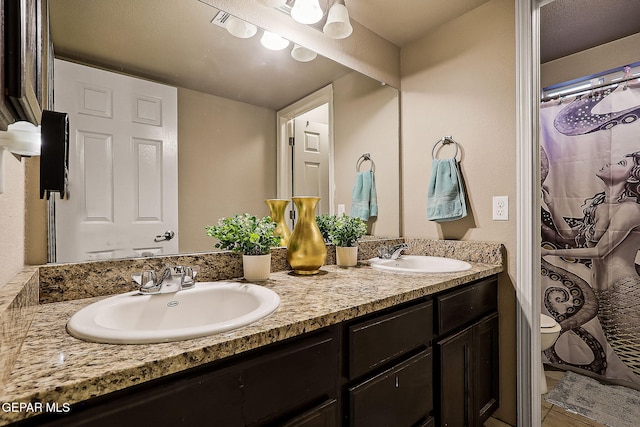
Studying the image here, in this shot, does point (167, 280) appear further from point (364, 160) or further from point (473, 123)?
point (473, 123)

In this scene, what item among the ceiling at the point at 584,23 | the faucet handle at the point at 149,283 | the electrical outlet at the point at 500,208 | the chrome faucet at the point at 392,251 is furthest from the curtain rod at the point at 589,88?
the faucet handle at the point at 149,283

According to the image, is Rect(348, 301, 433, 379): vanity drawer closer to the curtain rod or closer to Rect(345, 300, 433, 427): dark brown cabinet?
Rect(345, 300, 433, 427): dark brown cabinet

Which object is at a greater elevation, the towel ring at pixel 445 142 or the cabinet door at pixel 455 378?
the towel ring at pixel 445 142

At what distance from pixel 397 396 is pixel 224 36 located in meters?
1.52

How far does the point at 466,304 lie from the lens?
1335mm

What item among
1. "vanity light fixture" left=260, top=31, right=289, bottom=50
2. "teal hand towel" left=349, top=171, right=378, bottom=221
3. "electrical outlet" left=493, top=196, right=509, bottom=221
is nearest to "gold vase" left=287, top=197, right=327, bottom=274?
"teal hand towel" left=349, top=171, right=378, bottom=221

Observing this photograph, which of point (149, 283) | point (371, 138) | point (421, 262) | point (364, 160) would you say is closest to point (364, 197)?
point (364, 160)

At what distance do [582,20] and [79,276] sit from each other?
2846mm

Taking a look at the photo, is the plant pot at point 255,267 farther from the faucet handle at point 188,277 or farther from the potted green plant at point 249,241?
the faucet handle at point 188,277

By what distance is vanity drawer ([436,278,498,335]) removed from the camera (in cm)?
119

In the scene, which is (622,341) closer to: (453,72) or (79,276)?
(453,72)

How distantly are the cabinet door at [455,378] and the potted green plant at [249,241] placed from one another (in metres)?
0.74

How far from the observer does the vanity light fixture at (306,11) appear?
1383mm

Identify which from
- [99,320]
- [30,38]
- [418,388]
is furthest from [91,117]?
[418,388]
